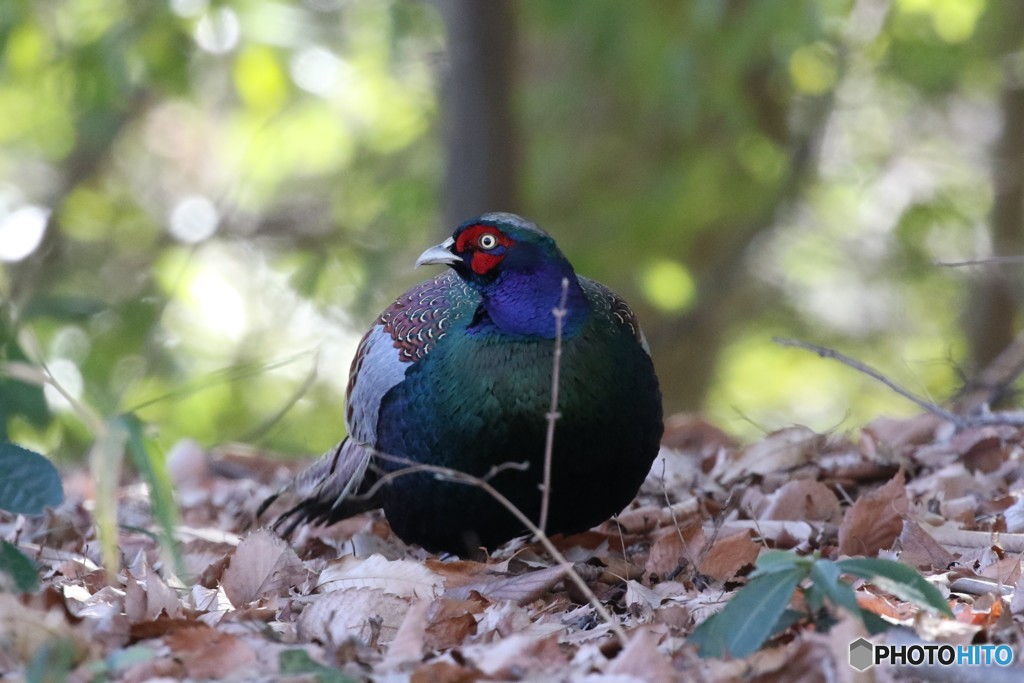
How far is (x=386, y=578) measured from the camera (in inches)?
113

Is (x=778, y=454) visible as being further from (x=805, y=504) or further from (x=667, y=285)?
(x=667, y=285)

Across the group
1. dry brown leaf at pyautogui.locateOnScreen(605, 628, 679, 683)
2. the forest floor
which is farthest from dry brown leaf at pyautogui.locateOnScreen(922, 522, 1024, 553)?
dry brown leaf at pyautogui.locateOnScreen(605, 628, 679, 683)

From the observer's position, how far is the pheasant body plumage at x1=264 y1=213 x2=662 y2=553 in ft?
10.1

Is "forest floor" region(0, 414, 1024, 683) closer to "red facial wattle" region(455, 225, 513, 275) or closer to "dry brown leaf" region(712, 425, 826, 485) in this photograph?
"dry brown leaf" region(712, 425, 826, 485)

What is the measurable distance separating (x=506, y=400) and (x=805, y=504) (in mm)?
1008

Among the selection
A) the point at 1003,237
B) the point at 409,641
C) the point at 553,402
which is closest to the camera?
the point at 409,641

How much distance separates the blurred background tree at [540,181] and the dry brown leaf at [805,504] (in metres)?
2.45

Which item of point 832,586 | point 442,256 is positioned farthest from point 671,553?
point 832,586

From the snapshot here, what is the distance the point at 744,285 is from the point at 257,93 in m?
3.65

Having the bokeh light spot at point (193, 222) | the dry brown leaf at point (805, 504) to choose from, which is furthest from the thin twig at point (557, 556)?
the bokeh light spot at point (193, 222)


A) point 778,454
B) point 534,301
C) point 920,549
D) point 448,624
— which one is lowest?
point 778,454

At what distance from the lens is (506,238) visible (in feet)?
10.6

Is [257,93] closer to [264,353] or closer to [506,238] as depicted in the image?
[264,353]

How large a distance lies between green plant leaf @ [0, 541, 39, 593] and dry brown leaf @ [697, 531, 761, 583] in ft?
5.02
